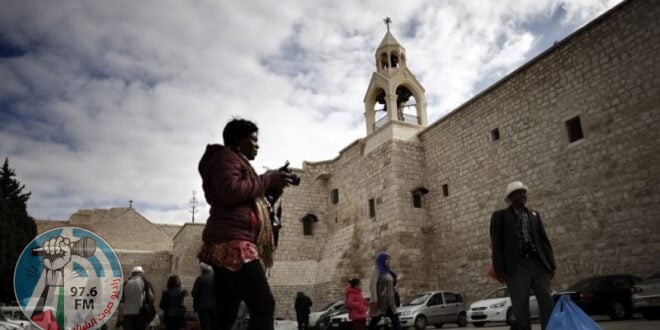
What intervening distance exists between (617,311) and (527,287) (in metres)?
7.39

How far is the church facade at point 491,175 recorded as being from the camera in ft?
36.6

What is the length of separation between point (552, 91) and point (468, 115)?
3576mm

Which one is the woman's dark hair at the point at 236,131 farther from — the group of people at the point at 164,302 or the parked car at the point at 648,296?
the parked car at the point at 648,296

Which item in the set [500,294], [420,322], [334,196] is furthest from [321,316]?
[334,196]

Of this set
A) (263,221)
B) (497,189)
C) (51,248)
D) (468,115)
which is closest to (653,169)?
(497,189)

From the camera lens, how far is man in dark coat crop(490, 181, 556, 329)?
4059 millimetres

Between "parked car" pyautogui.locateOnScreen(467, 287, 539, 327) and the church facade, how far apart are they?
6.84 feet

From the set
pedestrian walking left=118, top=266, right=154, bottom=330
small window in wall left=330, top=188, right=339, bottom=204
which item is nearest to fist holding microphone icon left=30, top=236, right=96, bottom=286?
pedestrian walking left=118, top=266, right=154, bottom=330

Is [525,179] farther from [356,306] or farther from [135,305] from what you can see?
[135,305]

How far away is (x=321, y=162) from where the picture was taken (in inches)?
938

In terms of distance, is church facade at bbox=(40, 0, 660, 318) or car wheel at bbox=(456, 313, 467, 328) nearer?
church facade at bbox=(40, 0, 660, 318)

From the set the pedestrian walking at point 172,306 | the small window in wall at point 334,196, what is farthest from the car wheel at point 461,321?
the small window in wall at point 334,196

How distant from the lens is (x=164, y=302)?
7215 mm

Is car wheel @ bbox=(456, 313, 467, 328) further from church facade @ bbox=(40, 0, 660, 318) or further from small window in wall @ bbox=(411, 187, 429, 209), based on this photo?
small window in wall @ bbox=(411, 187, 429, 209)
